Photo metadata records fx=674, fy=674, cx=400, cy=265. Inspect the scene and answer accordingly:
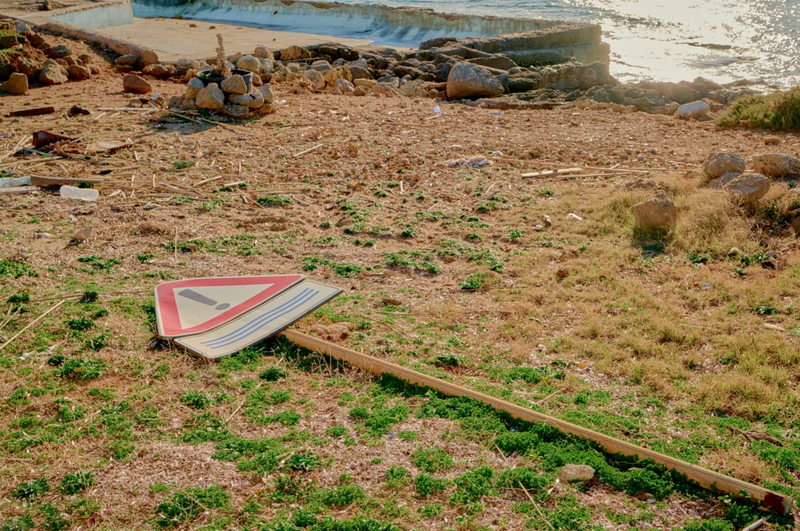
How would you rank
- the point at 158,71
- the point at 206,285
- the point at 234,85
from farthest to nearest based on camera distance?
the point at 158,71 → the point at 234,85 → the point at 206,285

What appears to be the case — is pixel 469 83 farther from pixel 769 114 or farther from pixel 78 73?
pixel 78 73

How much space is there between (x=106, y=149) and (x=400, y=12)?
1913 cm

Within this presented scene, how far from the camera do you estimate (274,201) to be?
820cm

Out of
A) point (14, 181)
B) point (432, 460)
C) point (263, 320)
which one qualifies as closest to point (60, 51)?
point (14, 181)

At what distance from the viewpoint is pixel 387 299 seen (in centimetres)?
590

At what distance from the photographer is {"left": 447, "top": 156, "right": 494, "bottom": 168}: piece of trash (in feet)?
31.9

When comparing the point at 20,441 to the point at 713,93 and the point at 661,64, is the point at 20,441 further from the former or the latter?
the point at 661,64

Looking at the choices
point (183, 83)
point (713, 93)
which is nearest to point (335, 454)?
point (183, 83)

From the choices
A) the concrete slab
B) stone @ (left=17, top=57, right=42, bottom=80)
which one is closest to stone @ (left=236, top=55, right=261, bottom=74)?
the concrete slab

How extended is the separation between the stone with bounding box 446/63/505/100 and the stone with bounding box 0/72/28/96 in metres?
8.70

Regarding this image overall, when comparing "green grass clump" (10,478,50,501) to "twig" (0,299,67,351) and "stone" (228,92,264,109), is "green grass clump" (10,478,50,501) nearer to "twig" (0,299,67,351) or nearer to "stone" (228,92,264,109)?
"twig" (0,299,67,351)

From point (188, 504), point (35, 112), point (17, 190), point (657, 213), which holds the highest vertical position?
Answer: point (35, 112)

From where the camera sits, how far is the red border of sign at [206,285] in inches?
202

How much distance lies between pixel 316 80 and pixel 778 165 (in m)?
9.77
